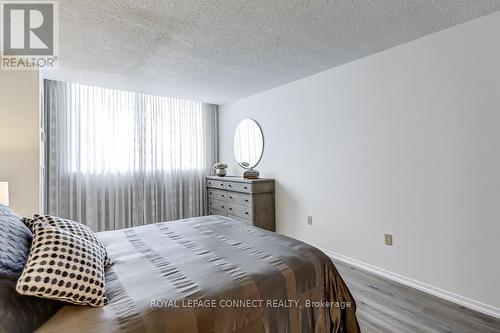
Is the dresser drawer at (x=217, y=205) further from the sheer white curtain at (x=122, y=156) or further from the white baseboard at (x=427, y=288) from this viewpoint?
the white baseboard at (x=427, y=288)

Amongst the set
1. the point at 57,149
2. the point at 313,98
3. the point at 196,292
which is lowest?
the point at 196,292

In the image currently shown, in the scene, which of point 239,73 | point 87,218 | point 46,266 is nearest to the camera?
point 46,266

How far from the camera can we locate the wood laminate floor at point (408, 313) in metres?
1.77

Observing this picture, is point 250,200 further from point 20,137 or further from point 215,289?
point 20,137

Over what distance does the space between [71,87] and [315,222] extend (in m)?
3.87

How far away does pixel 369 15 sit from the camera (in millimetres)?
1928

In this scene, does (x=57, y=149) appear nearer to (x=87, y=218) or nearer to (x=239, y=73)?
(x=87, y=218)

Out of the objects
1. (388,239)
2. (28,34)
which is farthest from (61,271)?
(388,239)

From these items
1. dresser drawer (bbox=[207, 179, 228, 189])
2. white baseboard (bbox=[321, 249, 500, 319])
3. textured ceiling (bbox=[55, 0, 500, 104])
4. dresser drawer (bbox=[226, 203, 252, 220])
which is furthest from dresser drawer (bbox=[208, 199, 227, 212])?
textured ceiling (bbox=[55, 0, 500, 104])

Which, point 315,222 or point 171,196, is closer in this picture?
point 315,222

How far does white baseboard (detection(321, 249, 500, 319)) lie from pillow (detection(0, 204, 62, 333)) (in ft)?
8.88

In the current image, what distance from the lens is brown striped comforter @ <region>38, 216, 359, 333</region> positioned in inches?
38.7

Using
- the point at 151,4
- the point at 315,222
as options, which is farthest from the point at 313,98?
the point at 151,4

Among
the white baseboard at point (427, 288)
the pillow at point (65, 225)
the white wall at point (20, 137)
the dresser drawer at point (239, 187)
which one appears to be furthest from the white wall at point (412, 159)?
the white wall at point (20, 137)
